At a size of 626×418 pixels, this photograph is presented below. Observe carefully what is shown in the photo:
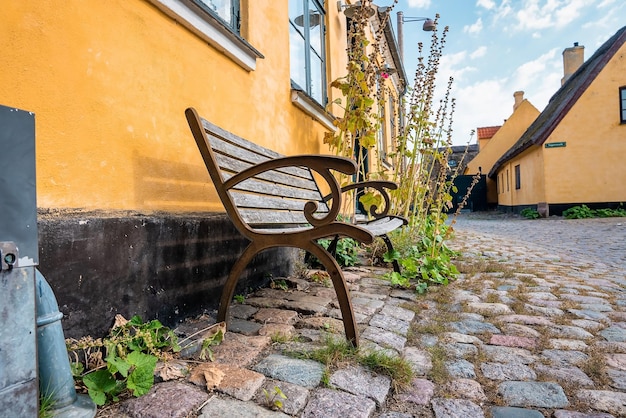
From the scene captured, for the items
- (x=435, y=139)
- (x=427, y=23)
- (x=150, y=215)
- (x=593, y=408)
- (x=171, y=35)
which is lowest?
(x=593, y=408)

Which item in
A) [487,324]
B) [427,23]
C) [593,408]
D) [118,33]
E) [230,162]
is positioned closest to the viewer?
[593,408]

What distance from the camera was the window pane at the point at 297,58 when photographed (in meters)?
3.74

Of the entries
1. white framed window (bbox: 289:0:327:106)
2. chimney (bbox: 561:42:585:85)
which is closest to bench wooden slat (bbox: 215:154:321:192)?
white framed window (bbox: 289:0:327:106)

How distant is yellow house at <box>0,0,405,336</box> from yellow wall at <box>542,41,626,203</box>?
Result: 527 inches

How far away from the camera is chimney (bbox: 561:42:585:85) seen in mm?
18041

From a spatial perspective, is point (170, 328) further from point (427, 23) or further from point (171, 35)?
point (427, 23)

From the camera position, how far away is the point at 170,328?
1667 millimetres

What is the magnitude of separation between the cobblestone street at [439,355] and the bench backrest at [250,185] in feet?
1.64

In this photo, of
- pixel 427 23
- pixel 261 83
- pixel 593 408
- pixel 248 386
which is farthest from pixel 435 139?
pixel 427 23

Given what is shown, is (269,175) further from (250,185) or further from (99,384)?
(99,384)

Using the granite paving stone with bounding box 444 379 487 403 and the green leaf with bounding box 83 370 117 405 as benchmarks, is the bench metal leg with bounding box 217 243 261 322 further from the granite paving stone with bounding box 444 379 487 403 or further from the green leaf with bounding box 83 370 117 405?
the granite paving stone with bounding box 444 379 487 403

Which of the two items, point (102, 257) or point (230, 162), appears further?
point (230, 162)

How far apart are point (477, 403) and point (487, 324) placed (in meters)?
0.83

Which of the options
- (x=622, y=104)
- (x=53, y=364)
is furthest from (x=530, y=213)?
(x=53, y=364)
